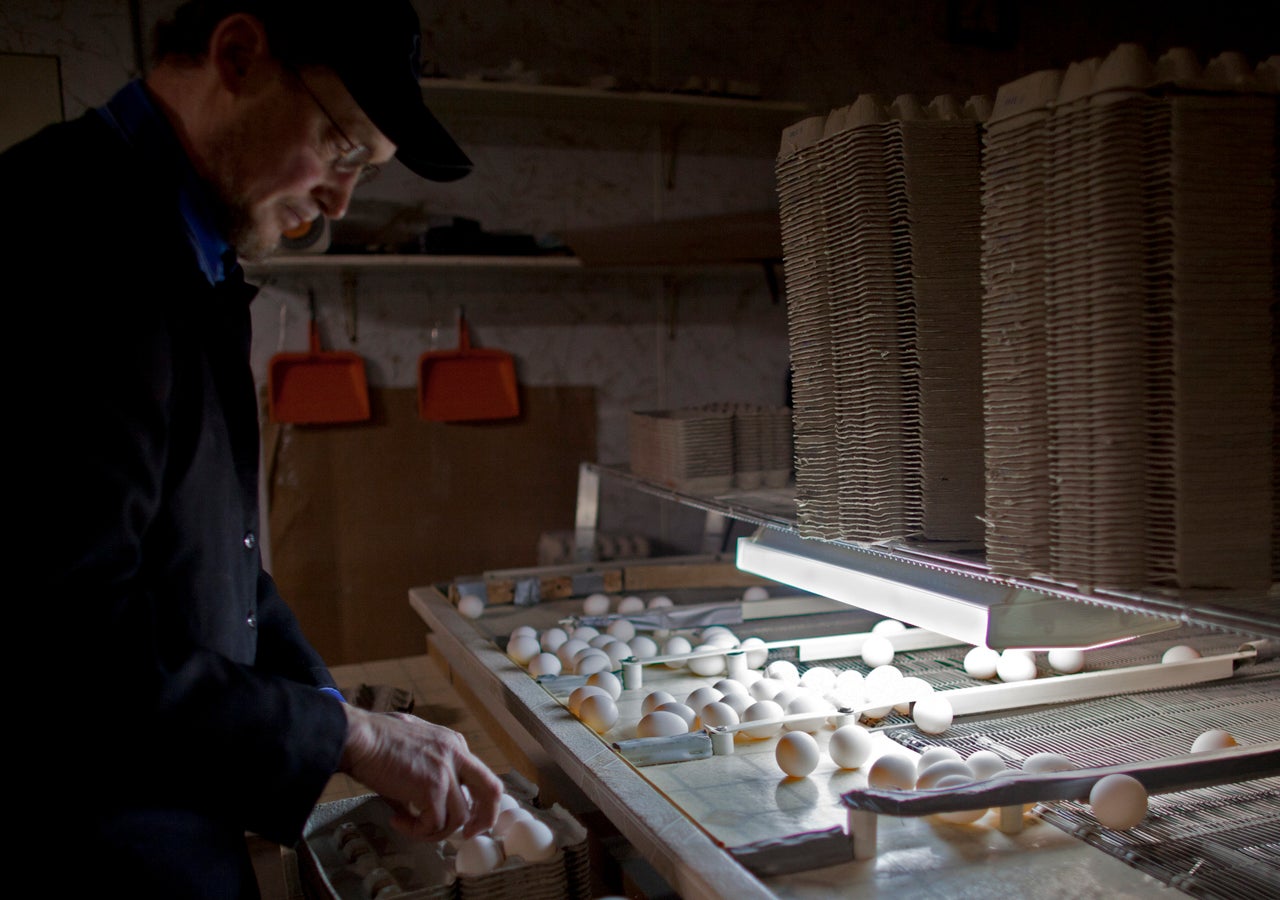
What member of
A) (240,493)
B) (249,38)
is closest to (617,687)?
(240,493)

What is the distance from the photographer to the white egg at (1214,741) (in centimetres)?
131

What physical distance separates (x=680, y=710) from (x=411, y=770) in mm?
552

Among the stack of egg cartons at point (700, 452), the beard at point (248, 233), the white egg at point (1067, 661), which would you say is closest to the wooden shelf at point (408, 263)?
the stack of egg cartons at point (700, 452)

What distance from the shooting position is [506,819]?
4.37 ft

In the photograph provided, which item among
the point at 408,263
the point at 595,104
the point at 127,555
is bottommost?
the point at 127,555

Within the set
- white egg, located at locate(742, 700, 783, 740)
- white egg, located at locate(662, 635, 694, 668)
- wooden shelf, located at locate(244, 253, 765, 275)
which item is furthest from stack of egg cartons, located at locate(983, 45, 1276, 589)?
wooden shelf, located at locate(244, 253, 765, 275)

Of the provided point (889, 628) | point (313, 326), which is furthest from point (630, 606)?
point (313, 326)

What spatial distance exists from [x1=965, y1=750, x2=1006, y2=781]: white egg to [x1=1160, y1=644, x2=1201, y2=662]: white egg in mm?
583

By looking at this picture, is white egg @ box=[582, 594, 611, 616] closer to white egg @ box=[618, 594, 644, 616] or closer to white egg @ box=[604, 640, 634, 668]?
white egg @ box=[618, 594, 644, 616]

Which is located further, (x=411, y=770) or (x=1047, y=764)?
(x=1047, y=764)

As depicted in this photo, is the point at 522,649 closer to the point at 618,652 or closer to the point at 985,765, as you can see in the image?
the point at 618,652

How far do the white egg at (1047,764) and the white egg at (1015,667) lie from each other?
415 mm

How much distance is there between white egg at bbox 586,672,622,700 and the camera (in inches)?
68.1

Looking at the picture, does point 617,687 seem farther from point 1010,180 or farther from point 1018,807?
point 1010,180
